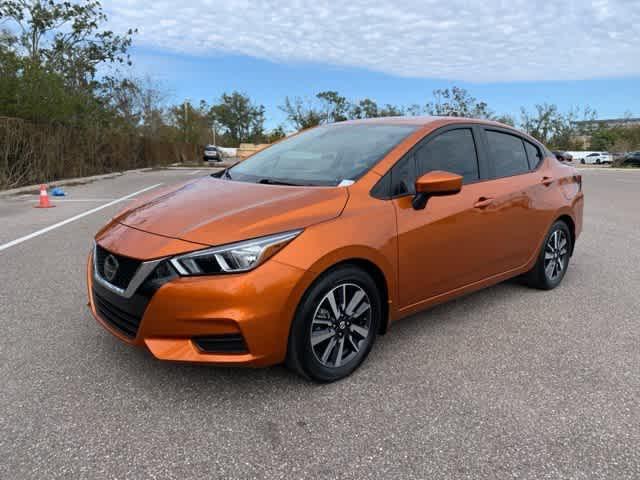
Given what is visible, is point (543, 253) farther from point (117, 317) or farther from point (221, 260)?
point (117, 317)

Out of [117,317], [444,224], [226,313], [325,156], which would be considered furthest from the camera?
[325,156]

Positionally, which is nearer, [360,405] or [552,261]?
[360,405]

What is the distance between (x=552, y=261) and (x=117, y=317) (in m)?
3.87

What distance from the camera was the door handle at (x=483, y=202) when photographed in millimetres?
3708

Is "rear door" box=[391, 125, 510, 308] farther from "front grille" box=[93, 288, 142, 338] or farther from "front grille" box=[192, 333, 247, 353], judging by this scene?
"front grille" box=[93, 288, 142, 338]

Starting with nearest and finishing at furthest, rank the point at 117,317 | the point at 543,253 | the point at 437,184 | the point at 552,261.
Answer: the point at 117,317
the point at 437,184
the point at 543,253
the point at 552,261

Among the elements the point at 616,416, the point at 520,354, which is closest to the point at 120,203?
the point at 520,354

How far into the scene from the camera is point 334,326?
292 cm

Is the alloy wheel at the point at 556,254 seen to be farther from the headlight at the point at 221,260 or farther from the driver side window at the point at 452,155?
the headlight at the point at 221,260

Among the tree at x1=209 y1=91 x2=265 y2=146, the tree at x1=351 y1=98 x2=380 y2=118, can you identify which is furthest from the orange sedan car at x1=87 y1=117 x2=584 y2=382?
the tree at x1=209 y1=91 x2=265 y2=146

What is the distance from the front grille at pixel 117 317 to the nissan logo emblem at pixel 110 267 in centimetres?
14

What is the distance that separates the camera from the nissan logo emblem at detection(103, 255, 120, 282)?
2784mm

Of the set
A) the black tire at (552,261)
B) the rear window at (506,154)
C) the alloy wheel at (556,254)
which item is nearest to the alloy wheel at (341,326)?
the rear window at (506,154)

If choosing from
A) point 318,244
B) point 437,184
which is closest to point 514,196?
point 437,184
